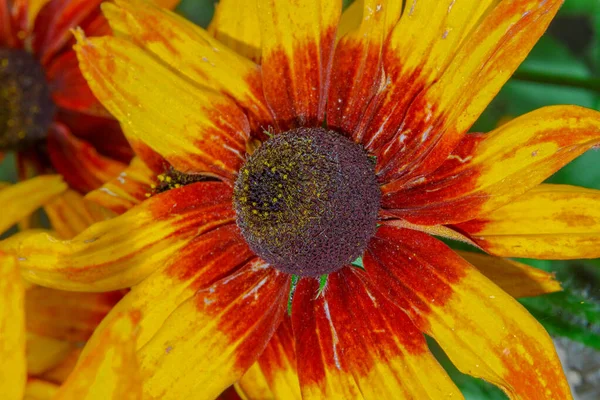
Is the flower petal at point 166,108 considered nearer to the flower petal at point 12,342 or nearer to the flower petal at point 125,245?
the flower petal at point 125,245

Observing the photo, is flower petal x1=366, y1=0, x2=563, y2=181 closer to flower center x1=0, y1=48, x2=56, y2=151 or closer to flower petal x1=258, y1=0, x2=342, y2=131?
flower petal x1=258, y1=0, x2=342, y2=131

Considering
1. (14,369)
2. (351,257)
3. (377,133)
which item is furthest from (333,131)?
(14,369)

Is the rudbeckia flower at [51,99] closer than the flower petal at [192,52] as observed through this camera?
No

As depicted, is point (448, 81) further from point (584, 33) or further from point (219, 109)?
point (584, 33)

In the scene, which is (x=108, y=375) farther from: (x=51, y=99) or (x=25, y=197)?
(x=51, y=99)

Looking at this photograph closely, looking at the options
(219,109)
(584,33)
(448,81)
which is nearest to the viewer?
(448,81)

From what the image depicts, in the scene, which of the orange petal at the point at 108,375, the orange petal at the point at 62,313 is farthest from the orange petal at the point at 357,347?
the orange petal at the point at 62,313

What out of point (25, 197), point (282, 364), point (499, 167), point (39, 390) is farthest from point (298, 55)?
point (39, 390)
